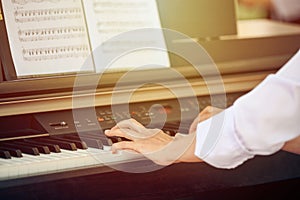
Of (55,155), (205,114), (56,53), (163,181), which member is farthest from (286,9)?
(55,155)

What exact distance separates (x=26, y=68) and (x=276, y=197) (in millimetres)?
906

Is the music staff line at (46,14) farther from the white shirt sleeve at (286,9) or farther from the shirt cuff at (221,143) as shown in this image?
the white shirt sleeve at (286,9)

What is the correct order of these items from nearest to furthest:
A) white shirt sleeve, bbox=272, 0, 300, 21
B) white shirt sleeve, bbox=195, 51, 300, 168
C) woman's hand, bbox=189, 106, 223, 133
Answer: white shirt sleeve, bbox=195, 51, 300, 168
woman's hand, bbox=189, 106, 223, 133
white shirt sleeve, bbox=272, 0, 300, 21

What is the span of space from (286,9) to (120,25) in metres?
0.87

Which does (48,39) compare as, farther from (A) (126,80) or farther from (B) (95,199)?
(B) (95,199)

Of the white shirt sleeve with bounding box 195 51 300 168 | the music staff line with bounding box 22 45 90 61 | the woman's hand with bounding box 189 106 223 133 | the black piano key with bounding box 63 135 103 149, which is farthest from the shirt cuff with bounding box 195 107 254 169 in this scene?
the music staff line with bounding box 22 45 90 61

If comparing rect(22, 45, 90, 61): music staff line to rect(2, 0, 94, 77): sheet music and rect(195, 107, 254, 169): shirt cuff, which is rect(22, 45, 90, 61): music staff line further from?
rect(195, 107, 254, 169): shirt cuff

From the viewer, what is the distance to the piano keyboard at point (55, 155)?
965 mm

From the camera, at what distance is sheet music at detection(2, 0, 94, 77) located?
3.44ft

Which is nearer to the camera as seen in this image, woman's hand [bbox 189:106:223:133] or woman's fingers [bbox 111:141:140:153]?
woman's fingers [bbox 111:141:140:153]

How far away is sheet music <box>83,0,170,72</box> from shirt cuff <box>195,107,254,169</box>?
9.5 inches

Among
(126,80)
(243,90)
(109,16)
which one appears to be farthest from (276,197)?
(109,16)

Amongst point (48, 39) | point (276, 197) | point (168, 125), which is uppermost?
point (48, 39)

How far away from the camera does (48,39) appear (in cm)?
106
